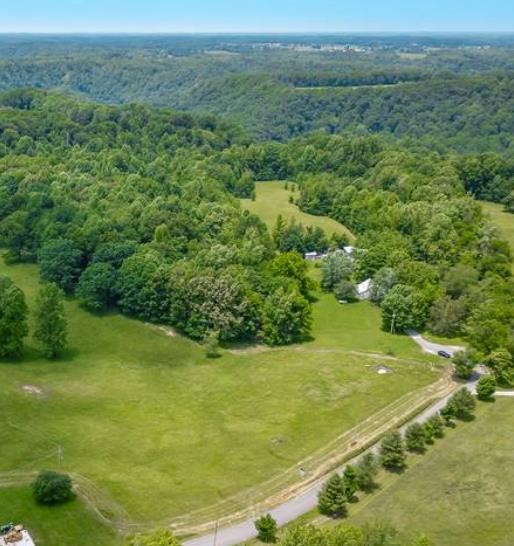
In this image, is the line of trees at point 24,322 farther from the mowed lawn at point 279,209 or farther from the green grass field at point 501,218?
the green grass field at point 501,218

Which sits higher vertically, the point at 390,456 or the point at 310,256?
the point at 310,256

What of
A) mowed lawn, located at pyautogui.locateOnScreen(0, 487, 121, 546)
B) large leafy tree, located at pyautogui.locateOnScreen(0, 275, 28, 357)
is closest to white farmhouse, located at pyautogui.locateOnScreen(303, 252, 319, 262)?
large leafy tree, located at pyautogui.locateOnScreen(0, 275, 28, 357)

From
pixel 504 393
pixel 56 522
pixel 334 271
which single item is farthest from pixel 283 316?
pixel 56 522

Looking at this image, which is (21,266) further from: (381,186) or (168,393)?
(381,186)

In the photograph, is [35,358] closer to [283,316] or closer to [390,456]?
[283,316]

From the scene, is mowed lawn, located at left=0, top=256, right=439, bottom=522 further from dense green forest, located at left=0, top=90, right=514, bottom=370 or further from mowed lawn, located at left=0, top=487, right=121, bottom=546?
dense green forest, located at left=0, top=90, right=514, bottom=370
